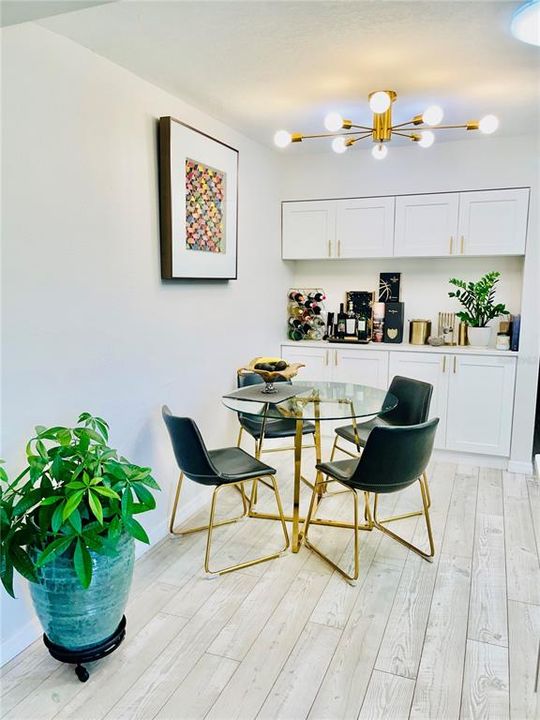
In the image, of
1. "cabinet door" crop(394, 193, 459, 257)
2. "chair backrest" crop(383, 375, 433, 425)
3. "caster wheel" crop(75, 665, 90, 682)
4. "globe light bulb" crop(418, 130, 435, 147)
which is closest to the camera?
"caster wheel" crop(75, 665, 90, 682)

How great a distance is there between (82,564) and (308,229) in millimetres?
3417

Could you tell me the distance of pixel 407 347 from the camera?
4.27 m

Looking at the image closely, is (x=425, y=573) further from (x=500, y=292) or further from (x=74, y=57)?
(x=74, y=57)

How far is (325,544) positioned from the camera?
9.51 feet

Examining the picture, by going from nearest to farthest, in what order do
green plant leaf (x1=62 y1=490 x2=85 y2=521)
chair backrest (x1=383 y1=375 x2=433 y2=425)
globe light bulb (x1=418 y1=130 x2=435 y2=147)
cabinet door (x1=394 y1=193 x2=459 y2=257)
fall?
green plant leaf (x1=62 y1=490 x2=85 y2=521) → globe light bulb (x1=418 y1=130 x2=435 y2=147) → chair backrest (x1=383 y1=375 x2=433 y2=425) → cabinet door (x1=394 y1=193 x2=459 y2=257)

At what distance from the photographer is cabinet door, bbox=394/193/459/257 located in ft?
13.3

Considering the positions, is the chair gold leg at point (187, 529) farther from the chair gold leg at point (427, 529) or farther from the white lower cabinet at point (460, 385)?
the white lower cabinet at point (460, 385)

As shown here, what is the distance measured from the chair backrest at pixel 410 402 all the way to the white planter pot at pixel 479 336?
1089mm

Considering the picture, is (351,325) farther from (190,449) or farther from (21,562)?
(21,562)

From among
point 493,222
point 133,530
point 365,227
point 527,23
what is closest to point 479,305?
point 493,222

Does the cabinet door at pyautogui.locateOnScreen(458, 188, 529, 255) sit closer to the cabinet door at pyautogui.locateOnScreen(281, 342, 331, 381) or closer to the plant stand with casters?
the cabinet door at pyautogui.locateOnScreen(281, 342, 331, 381)

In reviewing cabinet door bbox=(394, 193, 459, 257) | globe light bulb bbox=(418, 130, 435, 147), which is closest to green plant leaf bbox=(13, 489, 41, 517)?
globe light bulb bbox=(418, 130, 435, 147)

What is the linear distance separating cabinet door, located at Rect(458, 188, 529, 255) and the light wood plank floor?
2.04 meters

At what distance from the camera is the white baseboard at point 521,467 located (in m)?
3.96
